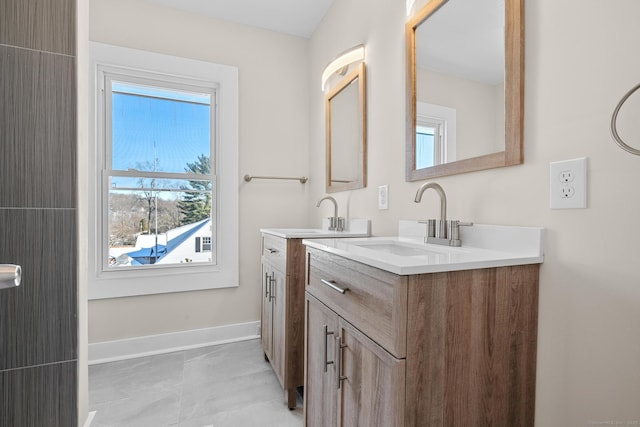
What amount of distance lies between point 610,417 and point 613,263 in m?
0.36

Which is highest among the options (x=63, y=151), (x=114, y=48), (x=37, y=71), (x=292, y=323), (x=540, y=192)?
(x=114, y=48)

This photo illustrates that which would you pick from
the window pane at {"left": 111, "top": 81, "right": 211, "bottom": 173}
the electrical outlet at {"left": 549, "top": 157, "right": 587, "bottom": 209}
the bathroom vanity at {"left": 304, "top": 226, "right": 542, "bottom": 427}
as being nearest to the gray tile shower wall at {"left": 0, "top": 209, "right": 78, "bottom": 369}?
the bathroom vanity at {"left": 304, "top": 226, "right": 542, "bottom": 427}

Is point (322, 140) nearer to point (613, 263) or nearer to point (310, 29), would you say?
point (310, 29)

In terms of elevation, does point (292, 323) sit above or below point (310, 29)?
below

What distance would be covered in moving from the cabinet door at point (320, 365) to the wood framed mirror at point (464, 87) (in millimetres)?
724

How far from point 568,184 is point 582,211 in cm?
8

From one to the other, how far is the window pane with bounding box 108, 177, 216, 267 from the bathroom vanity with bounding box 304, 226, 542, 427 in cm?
178

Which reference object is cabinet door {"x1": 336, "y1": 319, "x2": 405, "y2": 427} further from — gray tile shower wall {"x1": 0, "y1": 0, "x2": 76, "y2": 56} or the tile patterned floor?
gray tile shower wall {"x1": 0, "y1": 0, "x2": 76, "y2": 56}

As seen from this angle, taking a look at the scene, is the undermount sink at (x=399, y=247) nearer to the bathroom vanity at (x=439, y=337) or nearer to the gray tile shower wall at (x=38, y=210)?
the bathroom vanity at (x=439, y=337)

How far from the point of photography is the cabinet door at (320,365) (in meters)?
1.02

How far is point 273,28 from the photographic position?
254 centimetres

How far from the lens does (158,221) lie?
7.50 ft

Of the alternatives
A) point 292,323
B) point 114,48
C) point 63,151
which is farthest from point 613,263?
point 114,48

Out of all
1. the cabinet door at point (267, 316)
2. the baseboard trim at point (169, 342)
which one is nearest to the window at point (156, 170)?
the baseboard trim at point (169, 342)
